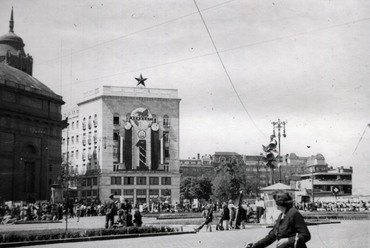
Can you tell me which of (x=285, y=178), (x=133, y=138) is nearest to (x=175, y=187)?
(x=133, y=138)

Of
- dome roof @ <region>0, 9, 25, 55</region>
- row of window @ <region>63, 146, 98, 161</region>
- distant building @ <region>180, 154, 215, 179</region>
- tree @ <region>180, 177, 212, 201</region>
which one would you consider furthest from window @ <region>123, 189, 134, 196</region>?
distant building @ <region>180, 154, 215, 179</region>

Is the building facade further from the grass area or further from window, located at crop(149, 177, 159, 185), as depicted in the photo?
the grass area

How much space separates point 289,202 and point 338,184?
12120cm

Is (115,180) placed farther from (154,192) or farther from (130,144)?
(154,192)

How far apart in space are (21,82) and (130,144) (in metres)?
30.5

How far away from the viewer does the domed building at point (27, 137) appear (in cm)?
6738

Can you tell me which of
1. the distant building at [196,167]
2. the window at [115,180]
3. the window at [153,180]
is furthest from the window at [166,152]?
the distant building at [196,167]

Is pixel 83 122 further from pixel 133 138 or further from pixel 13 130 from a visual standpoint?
pixel 13 130

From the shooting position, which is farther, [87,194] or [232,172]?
[87,194]

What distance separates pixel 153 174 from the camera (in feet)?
332

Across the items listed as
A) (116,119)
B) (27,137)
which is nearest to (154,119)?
(116,119)

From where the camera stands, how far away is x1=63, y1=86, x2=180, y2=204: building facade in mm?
98688

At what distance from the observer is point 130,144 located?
101 metres

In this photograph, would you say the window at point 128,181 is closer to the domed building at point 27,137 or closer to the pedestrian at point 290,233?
the domed building at point 27,137
